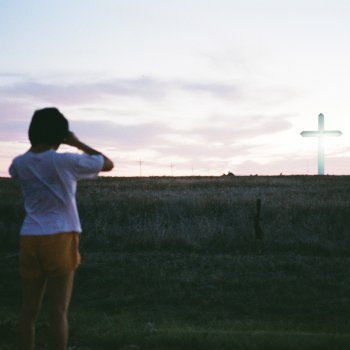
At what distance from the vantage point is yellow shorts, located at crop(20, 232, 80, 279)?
12.3 feet

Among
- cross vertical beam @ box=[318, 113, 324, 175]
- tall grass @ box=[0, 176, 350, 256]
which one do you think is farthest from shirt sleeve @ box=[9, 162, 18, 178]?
cross vertical beam @ box=[318, 113, 324, 175]

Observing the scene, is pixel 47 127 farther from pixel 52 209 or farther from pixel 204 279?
pixel 204 279

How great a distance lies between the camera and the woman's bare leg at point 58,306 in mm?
3805

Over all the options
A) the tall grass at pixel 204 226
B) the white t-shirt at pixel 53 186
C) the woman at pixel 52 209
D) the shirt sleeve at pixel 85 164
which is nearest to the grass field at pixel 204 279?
the tall grass at pixel 204 226

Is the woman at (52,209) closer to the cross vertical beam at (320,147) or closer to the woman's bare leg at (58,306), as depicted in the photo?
the woman's bare leg at (58,306)

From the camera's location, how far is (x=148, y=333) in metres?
6.70

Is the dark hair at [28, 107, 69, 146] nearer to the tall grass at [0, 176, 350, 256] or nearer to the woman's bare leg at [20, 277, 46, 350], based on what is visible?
the woman's bare leg at [20, 277, 46, 350]

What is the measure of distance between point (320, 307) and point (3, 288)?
603 centimetres

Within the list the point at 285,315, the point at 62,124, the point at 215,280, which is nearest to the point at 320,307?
the point at 285,315

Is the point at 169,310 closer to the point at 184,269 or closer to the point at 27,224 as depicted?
the point at 184,269

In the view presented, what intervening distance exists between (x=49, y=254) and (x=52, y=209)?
31 cm

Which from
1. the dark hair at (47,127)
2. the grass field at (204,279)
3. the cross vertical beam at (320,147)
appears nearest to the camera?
the dark hair at (47,127)

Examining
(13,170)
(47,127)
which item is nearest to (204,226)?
(13,170)

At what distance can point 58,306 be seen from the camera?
382 cm
